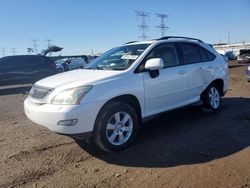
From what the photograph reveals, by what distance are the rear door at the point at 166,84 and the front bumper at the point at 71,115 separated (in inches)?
45.6

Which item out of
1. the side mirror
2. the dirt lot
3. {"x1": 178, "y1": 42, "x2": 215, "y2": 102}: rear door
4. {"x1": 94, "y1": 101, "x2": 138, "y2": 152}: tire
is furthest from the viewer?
{"x1": 178, "y1": 42, "x2": 215, "y2": 102}: rear door

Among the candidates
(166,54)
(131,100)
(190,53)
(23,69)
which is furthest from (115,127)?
(23,69)

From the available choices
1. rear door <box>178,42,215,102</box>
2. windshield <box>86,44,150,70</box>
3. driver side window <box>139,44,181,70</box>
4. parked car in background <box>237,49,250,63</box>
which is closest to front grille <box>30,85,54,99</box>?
windshield <box>86,44,150,70</box>

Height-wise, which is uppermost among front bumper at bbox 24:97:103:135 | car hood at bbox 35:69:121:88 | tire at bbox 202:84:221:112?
car hood at bbox 35:69:121:88

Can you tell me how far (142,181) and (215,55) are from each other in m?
4.58

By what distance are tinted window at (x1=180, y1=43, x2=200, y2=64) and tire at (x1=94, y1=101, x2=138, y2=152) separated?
2029mm

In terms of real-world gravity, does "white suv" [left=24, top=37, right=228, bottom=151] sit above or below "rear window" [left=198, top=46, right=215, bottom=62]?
below

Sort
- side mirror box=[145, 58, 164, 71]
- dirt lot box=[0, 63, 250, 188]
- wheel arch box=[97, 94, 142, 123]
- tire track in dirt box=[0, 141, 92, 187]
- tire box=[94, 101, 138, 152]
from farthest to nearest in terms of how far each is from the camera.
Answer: side mirror box=[145, 58, 164, 71], wheel arch box=[97, 94, 142, 123], tire box=[94, 101, 138, 152], tire track in dirt box=[0, 141, 92, 187], dirt lot box=[0, 63, 250, 188]

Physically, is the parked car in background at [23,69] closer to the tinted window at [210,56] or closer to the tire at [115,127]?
the tinted window at [210,56]

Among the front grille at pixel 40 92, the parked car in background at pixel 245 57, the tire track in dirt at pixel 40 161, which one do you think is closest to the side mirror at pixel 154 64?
the front grille at pixel 40 92

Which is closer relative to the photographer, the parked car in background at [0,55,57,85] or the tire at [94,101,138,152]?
the tire at [94,101,138,152]

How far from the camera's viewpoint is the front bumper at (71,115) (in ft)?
14.5

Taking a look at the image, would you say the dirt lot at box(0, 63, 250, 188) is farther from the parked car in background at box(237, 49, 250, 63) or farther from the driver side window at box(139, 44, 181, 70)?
the parked car in background at box(237, 49, 250, 63)

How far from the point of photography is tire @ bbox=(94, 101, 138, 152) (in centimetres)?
471
